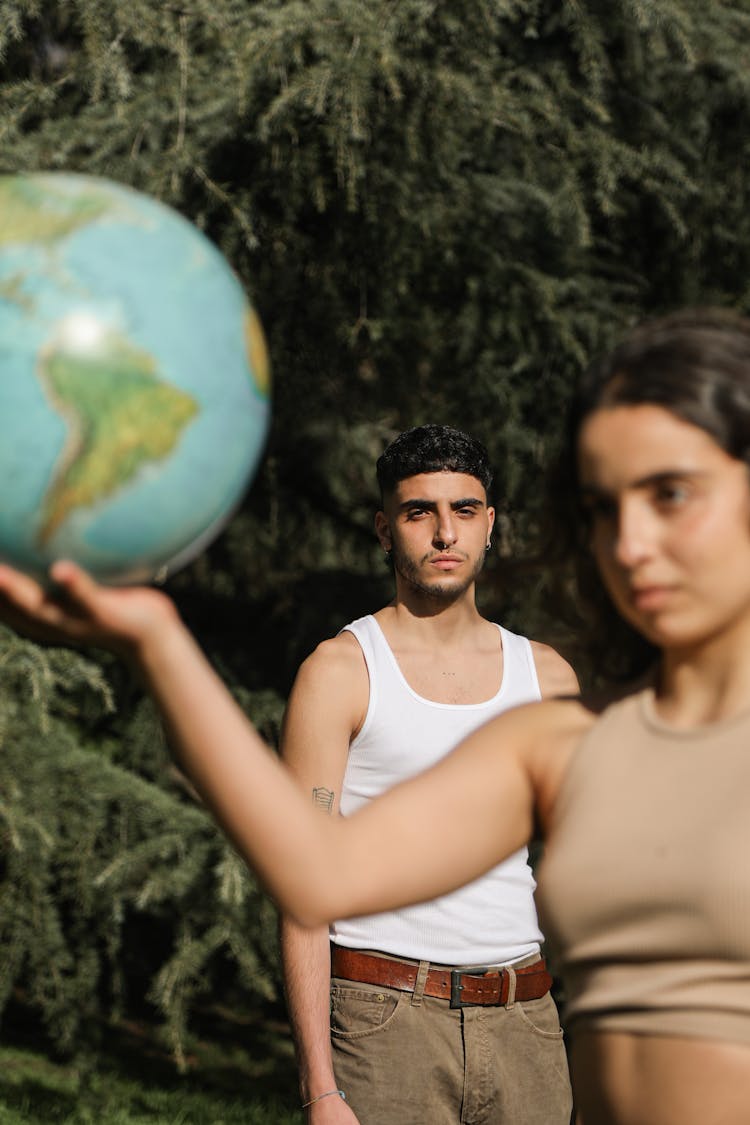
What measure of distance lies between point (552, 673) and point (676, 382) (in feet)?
5.79

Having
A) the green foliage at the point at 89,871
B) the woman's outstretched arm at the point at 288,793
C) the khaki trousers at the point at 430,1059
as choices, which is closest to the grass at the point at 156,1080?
the green foliage at the point at 89,871

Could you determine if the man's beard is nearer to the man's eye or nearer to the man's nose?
the man's nose

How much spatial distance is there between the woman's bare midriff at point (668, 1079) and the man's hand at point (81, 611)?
0.76 m

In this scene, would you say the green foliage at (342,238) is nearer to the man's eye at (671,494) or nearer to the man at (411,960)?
the man at (411,960)

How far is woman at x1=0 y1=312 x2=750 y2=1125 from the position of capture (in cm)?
162

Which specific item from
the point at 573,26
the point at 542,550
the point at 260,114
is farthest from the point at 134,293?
the point at 573,26

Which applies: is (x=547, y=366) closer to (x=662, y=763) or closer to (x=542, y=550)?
(x=542, y=550)

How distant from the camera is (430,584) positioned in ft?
11.3

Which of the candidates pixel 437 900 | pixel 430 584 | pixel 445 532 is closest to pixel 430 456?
pixel 445 532

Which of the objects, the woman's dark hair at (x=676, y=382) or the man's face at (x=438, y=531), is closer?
the woman's dark hair at (x=676, y=382)

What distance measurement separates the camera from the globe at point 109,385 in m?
1.82

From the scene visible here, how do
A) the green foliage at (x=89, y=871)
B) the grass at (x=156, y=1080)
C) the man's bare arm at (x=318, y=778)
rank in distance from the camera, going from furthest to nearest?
the grass at (x=156, y=1080)
the green foliage at (x=89, y=871)
the man's bare arm at (x=318, y=778)

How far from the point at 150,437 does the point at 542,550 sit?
0.62 meters

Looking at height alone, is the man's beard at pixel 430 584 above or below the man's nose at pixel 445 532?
below
